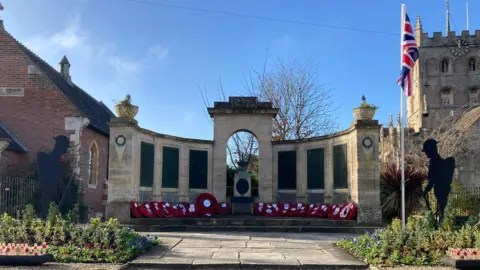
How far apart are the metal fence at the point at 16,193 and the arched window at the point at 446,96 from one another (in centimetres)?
6821

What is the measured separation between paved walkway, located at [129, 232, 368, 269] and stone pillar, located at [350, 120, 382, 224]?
7.23 feet

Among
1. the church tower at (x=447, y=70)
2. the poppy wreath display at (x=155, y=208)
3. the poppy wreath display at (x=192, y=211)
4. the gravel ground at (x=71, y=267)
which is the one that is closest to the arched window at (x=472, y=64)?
the church tower at (x=447, y=70)

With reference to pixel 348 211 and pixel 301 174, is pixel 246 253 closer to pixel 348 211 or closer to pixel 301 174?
pixel 348 211

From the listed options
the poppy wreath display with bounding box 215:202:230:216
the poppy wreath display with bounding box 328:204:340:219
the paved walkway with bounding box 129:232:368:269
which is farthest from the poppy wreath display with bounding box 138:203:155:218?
the poppy wreath display with bounding box 328:204:340:219

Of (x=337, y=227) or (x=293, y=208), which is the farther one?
(x=293, y=208)

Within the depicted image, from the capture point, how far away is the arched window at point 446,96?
71.9 m

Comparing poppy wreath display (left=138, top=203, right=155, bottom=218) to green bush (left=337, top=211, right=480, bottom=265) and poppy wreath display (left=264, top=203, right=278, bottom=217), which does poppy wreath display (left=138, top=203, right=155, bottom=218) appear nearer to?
poppy wreath display (left=264, top=203, right=278, bottom=217)

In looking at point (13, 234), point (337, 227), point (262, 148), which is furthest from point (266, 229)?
point (13, 234)

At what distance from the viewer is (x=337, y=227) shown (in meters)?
14.5

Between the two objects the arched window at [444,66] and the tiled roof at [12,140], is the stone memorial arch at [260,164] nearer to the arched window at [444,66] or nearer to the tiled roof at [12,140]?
the tiled roof at [12,140]

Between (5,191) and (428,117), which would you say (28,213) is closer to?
(5,191)

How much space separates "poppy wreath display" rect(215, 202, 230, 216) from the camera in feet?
55.6

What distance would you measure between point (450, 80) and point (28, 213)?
242 feet

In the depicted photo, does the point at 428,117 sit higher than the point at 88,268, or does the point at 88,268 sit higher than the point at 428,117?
the point at 428,117
